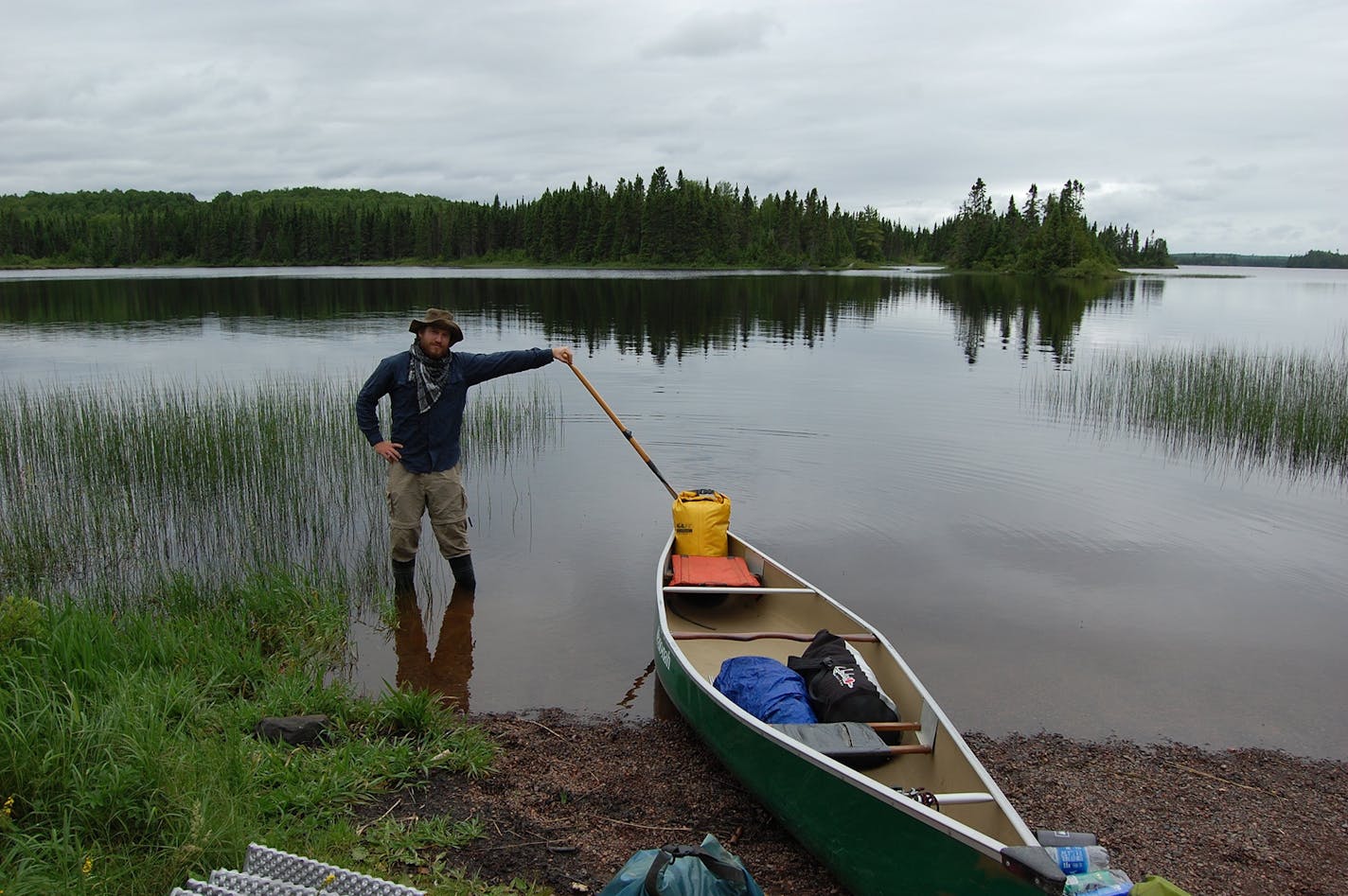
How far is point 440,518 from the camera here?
7.84m

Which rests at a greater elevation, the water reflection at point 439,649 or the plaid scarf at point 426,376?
the plaid scarf at point 426,376

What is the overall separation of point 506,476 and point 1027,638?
24.0 ft

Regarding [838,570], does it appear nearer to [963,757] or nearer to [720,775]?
[720,775]

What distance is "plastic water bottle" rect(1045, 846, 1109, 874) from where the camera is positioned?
144 inches

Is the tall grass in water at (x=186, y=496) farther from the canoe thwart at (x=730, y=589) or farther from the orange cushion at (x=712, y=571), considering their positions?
the canoe thwart at (x=730, y=589)

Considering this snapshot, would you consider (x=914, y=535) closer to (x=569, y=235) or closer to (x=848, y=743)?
(x=848, y=743)

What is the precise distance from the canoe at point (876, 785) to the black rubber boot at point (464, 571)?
227 centimetres

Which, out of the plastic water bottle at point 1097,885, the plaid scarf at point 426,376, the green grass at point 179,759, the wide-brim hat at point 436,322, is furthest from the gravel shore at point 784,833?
the wide-brim hat at point 436,322

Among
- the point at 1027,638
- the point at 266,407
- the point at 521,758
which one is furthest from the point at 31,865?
the point at 266,407

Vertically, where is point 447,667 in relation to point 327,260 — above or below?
below

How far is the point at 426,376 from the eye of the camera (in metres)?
7.30

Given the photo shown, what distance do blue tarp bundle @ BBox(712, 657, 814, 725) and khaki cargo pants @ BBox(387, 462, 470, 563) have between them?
120 inches

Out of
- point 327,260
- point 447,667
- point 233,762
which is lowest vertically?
point 447,667

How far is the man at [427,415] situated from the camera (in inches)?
288
